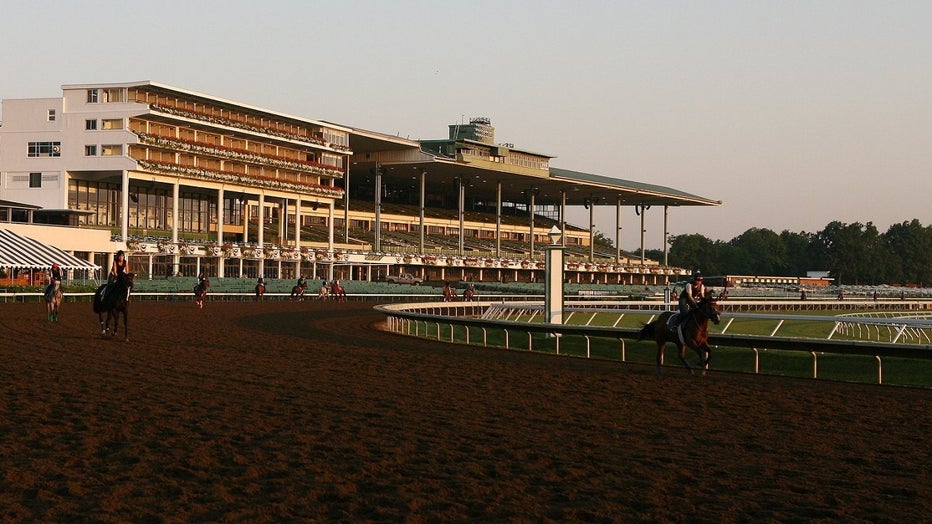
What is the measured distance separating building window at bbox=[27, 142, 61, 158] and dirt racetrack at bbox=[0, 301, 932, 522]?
5762 centimetres

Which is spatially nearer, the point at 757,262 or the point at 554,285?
the point at 554,285

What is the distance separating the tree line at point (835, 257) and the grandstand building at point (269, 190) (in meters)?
57.4

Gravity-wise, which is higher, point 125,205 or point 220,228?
point 125,205

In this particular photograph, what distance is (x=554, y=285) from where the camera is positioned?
27875 millimetres

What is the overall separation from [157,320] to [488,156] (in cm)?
7792

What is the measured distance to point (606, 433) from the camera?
429 inches

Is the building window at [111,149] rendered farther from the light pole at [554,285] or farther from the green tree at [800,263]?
the green tree at [800,263]

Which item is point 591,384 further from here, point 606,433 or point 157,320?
point 157,320

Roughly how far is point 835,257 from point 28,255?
147131mm

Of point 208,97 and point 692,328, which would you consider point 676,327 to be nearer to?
point 692,328

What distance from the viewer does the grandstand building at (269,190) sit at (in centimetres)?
7212

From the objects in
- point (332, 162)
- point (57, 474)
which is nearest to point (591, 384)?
point (57, 474)

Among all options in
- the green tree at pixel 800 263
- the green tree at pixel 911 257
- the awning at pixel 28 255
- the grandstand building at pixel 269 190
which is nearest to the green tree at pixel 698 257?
the green tree at pixel 800 263

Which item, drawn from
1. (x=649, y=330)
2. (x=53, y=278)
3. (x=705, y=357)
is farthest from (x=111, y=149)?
(x=705, y=357)
